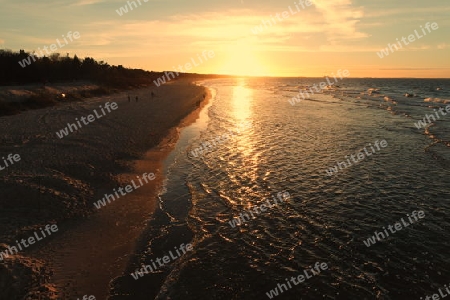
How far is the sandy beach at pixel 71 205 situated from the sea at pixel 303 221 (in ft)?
3.67

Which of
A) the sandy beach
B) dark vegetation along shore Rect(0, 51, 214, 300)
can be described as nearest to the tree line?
dark vegetation along shore Rect(0, 51, 214, 300)

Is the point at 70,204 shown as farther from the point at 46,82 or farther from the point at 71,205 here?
the point at 46,82

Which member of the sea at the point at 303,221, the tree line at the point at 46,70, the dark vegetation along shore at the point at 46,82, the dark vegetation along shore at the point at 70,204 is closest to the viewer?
the dark vegetation along shore at the point at 70,204

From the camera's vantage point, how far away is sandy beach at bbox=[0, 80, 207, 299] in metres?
8.16

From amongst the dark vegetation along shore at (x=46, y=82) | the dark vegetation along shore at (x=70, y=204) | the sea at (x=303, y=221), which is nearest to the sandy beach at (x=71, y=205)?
the dark vegetation along shore at (x=70, y=204)

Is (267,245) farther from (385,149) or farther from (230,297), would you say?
(385,149)

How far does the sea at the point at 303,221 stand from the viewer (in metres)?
8.48

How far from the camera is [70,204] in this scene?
39.2ft

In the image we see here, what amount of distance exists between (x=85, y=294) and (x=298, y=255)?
19.8 feet

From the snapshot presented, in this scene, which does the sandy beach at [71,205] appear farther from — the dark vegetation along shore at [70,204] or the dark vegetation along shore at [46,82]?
the dark vegetation along shore at [46,82]

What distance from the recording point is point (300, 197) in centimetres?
1413

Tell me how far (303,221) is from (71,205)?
8.80 metres

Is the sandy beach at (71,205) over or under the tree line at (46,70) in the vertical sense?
under

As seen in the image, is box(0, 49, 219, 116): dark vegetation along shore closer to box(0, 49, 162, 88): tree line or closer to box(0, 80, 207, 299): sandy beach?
box(0, 49, 162, 88): tree line
